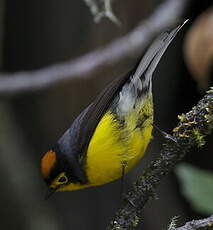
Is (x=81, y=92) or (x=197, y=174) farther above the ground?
(x=81, y=92)

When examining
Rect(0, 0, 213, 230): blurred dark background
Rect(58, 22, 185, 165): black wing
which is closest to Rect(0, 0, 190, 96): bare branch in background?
Rect(0, 0, 213, 230): blurred dark background

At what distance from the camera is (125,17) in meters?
6.27

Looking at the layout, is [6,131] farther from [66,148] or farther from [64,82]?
[66,148]

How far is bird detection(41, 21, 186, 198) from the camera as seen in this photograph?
13.2 ft

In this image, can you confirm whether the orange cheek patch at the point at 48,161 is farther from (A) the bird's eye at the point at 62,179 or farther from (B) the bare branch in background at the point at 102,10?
(B) the bare branch in background at the point at 102,10

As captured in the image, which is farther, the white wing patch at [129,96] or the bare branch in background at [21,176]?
the bare branch in background at [21,176]

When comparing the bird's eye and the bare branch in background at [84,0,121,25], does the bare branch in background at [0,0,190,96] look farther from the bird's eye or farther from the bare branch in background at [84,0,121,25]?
the bird's eye

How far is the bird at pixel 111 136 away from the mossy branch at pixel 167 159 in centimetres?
103

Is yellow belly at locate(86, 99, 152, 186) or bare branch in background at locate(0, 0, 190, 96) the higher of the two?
bare branch in background at locate(0, 0, 190, 96)

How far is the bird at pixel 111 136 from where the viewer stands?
4.02 m

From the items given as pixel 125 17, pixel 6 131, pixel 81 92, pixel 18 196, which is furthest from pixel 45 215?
pixel 125 17

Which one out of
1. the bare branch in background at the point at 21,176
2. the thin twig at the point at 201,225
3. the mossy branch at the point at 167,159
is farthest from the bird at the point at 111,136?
the bare branch in background at the point at 21,176

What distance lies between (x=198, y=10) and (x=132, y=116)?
102 inches

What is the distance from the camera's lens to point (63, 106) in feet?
21.2
